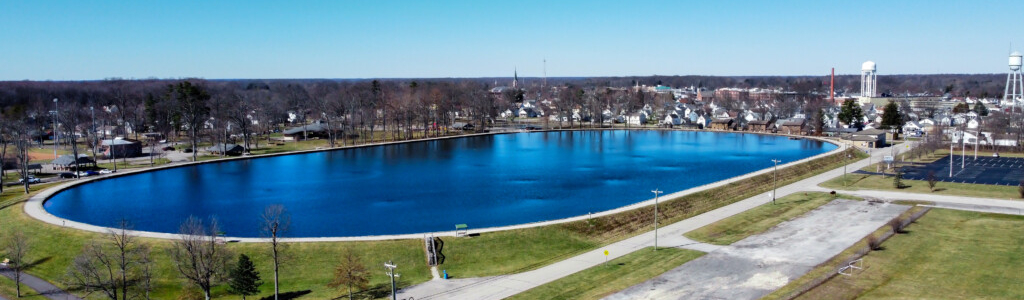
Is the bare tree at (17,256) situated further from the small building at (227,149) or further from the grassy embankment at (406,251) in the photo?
the small building at (227,149)

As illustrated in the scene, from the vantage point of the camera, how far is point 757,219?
133ft

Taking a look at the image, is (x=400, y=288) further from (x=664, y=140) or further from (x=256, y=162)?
(x=664, y=140)

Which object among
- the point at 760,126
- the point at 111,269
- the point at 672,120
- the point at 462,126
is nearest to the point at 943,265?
the point at 111,269

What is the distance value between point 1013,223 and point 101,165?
241ft

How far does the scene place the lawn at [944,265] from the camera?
26828 mm

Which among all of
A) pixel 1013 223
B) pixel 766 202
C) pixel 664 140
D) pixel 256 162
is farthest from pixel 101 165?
pixel 1013 223

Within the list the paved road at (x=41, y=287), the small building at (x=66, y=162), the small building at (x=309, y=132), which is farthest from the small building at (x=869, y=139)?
the small building at (x=66, y=162)

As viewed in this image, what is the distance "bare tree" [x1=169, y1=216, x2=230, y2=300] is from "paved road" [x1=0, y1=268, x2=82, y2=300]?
14.5ft

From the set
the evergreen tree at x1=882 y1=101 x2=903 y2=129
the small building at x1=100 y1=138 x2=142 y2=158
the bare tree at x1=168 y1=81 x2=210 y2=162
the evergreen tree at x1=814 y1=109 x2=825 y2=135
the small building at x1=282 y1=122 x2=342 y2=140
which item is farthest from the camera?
the evergreen tree at x1=814 y1=109 x2=825 y2=135

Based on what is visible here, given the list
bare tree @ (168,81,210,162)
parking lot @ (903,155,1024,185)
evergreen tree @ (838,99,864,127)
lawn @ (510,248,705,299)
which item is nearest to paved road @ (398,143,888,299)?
lawn @ (510,248,705,299)

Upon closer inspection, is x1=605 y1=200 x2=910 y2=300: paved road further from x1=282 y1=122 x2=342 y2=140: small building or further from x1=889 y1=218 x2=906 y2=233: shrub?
x1=282 y1=122 x2=342 y2=140: small building

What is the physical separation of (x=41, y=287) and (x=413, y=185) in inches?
1081

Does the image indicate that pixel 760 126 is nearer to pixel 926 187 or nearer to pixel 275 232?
pixel 926 187

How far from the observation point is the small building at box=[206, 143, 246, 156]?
74.7 meters
